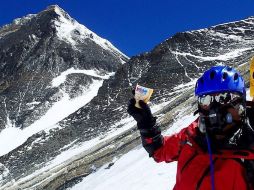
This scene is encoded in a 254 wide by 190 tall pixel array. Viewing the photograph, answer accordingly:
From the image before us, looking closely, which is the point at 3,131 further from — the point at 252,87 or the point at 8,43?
the point at 252,87

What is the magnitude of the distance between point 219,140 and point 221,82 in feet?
2.00

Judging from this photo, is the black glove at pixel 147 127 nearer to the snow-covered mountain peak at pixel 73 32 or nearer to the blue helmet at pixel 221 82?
the blue helmet at pixel 221 82

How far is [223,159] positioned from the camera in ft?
14.5

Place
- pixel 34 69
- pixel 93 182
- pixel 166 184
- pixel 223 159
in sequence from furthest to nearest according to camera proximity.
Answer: pixel 34 69 < pixel 93 182 < pixel 166 184 < pixel 223 159

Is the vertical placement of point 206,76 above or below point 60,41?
below

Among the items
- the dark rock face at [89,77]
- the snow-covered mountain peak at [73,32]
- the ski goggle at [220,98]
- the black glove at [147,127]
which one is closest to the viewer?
the ski goggle at [220,98]

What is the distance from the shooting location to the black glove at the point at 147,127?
5.51 m

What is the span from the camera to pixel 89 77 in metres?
149

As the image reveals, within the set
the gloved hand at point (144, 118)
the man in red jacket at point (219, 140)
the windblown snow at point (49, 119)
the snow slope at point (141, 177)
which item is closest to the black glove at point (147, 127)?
the gloved hand at point (144, 118)

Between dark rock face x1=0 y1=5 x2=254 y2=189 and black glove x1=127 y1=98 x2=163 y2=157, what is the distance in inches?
2280

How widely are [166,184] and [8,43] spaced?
576 feet

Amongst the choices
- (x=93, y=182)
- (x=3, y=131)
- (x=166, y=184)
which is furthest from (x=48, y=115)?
(x=166, y=184)

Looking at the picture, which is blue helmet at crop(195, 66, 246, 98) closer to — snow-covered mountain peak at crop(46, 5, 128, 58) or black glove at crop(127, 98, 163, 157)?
black glove at crop(127, 98, 163, 157)

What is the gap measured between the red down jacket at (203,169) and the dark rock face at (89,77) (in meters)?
58.6
